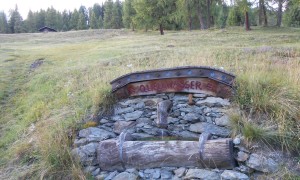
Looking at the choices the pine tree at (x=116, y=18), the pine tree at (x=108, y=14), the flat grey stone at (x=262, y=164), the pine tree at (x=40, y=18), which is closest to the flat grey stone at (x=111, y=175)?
the flat grey stone at (x=262, y=164)

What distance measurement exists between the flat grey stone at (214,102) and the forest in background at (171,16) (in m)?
20.2

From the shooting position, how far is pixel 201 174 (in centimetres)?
420

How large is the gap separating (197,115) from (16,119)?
5401mm

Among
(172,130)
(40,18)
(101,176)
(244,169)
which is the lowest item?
(101,176)

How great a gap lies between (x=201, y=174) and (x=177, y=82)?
2.07 m

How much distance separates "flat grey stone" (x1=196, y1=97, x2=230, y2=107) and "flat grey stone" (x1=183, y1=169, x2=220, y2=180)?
1388 mm

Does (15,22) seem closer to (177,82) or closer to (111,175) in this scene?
(177,82)

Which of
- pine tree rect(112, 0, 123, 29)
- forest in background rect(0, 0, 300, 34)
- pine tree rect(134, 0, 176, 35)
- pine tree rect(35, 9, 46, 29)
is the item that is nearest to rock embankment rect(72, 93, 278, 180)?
forest in background rect(0, 0, 300, 34)

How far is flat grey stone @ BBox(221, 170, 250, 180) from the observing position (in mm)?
3978

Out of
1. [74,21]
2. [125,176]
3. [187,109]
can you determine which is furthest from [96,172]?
[74,21]

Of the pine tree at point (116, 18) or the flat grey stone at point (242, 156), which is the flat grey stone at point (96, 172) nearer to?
the flat grey stone at point (242, 156)

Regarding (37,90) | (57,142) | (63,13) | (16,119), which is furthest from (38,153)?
(63,13)

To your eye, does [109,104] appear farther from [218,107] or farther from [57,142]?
[218,107]

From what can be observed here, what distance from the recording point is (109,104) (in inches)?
245
